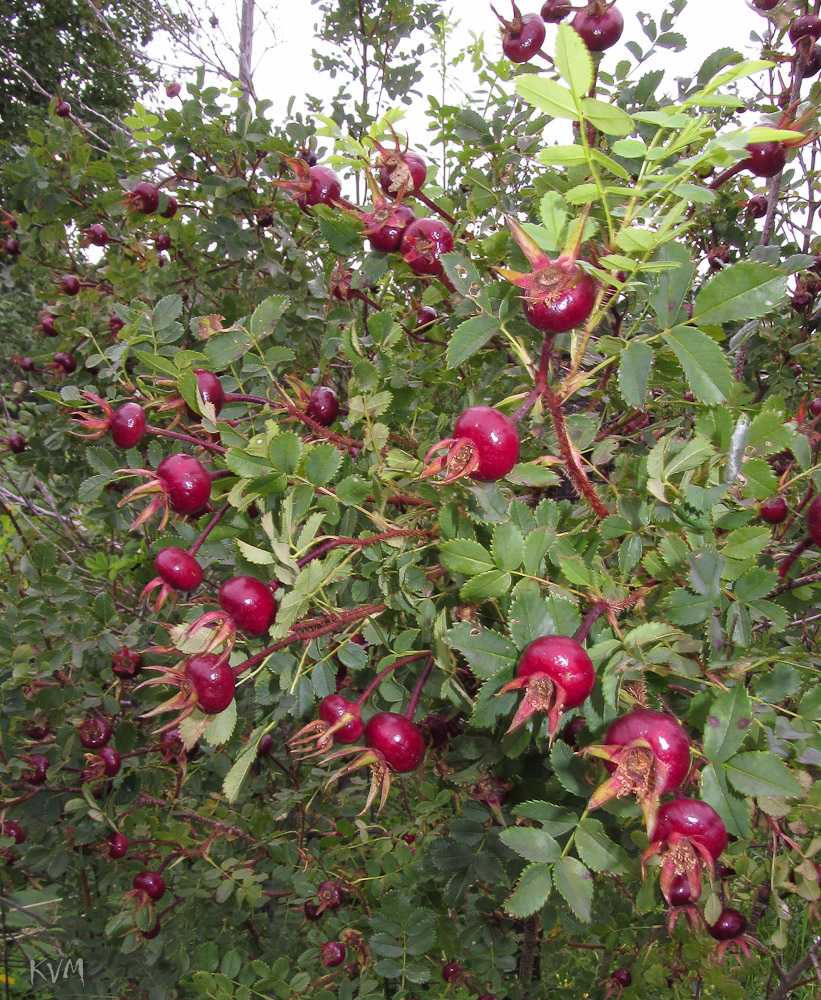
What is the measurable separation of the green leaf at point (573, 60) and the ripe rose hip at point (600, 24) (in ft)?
1.22

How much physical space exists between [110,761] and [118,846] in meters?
0.20

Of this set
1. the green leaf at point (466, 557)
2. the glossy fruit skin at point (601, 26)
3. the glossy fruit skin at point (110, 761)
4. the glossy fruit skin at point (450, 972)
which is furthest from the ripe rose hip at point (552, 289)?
the glossy fruit skin at point (110, 761)

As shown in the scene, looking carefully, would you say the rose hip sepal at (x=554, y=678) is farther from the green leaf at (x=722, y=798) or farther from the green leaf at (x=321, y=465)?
the green leaf at (x=321, y=465)

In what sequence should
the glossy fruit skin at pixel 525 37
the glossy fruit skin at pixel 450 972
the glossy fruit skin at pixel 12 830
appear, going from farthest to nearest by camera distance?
the glossy fruit skin at pixel 12 830, the glossy fruit skin at pixel 450 972, the glossy fruit skin at pixel 525 37

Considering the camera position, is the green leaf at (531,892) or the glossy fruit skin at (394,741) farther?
the glossy fruit skin at (394,741)

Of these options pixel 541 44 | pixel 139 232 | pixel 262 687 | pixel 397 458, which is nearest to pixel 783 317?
pixel 541 44

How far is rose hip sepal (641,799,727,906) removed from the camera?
1.82 ft

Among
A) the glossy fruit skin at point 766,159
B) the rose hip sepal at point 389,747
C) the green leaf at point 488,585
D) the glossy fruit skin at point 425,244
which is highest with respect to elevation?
the glossy fruit skin at point 766,159

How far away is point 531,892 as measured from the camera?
2.11 ft

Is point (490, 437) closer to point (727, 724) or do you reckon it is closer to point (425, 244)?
point (727, 724)

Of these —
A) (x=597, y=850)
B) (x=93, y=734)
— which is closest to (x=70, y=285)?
(x=93, y=734)

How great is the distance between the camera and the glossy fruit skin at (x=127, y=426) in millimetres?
854

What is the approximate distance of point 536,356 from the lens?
2.78ft

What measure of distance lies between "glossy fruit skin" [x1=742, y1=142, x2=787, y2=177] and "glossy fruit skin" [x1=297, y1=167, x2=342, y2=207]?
60 cm
